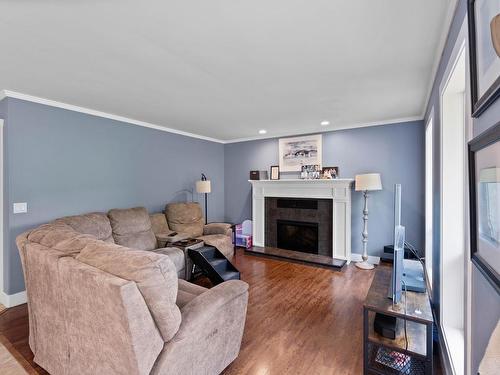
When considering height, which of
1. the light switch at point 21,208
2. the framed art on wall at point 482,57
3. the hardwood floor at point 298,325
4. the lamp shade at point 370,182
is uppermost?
the framed art on wall at point 482,57

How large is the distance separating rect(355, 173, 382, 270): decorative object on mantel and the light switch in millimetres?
4547

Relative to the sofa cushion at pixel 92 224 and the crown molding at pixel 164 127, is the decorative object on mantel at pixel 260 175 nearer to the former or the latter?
the crown molding at pixel 164 127

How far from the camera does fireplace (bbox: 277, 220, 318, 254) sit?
4.71 meters

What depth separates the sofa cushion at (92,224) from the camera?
2973mm

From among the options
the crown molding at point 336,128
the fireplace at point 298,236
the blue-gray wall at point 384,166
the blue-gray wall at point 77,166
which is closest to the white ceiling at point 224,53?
the blue-gray wall at point 77,166

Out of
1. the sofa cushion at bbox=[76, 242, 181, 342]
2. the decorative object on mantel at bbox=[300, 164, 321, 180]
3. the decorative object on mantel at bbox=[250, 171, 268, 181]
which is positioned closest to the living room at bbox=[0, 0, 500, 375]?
the sofa cushion at bbox=[76, 242, 181, 342]

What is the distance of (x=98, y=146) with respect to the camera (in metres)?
3.60

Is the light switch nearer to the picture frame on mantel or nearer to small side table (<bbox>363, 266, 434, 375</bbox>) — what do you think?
small side table (<bbox>363, 266, 434, 375</bbox>)

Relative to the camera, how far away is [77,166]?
3.37m

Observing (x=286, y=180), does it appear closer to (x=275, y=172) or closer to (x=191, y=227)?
(x=275, y=172)

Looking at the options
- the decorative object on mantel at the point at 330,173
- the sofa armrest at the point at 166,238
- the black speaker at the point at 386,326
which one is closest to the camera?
the black speaker at the point at 386,326

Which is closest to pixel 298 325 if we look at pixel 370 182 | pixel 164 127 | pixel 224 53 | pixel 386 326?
pixel 386 326

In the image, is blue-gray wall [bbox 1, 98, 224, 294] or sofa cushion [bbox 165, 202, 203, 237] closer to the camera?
blue-gray wall [bbox 1, 98, 224, 294]

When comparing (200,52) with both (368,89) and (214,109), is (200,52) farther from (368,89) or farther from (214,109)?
(368,89)
